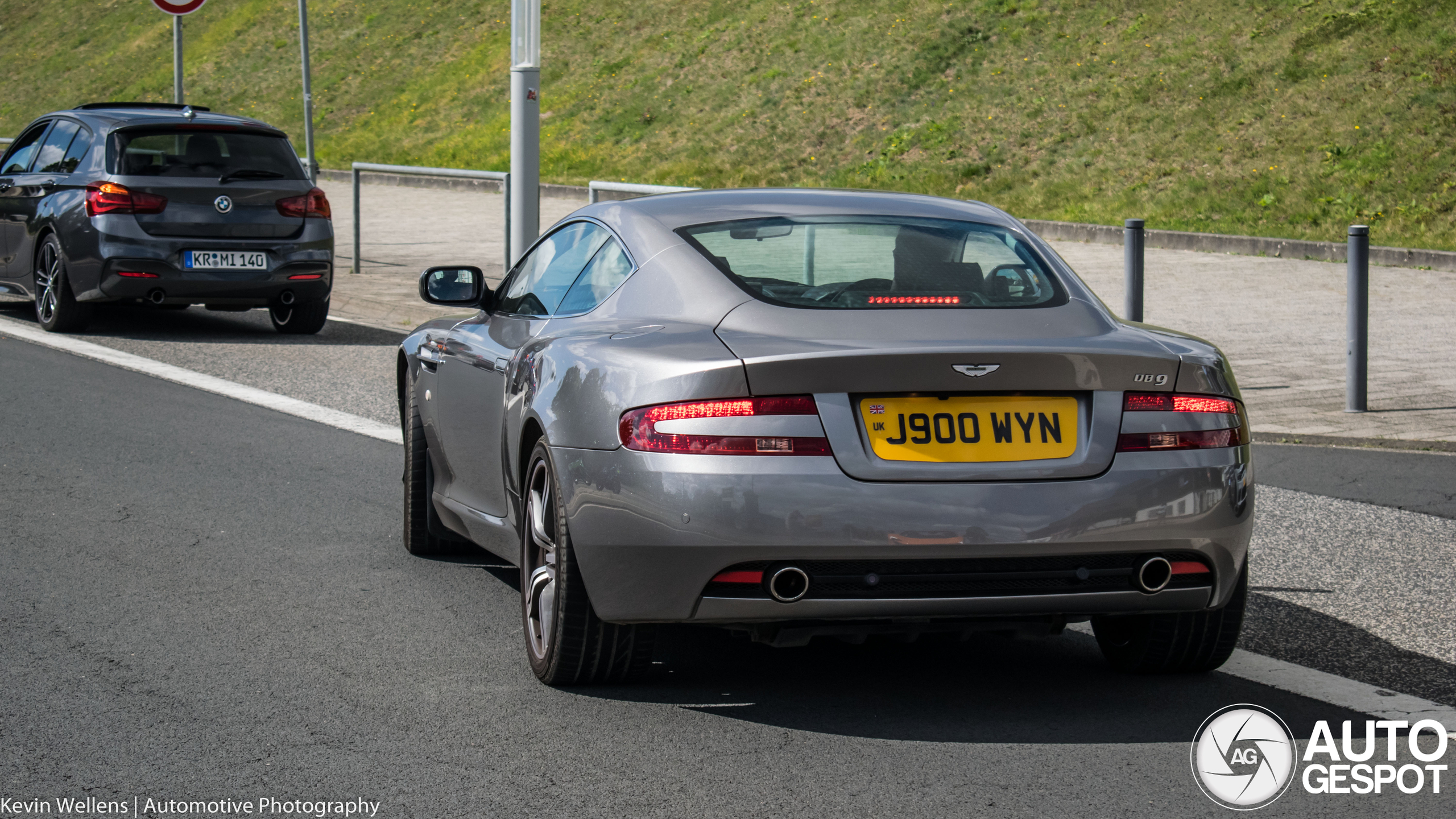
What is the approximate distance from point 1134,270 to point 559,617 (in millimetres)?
7591

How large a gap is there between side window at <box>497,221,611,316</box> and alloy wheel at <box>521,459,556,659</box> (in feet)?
2.31

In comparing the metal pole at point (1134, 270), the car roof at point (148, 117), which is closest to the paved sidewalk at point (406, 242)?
the car roof at point (148, 117)

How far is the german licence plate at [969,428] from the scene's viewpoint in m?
4.16

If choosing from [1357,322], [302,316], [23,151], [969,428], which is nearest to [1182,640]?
[969,428]

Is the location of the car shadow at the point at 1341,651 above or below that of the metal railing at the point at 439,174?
below

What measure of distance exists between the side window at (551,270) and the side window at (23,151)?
954 centimetres

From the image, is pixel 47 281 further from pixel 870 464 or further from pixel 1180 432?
pixel 1180 432

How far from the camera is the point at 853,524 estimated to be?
4.12 metres

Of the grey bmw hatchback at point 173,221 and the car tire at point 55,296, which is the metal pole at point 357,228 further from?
the car tire at point 55,296

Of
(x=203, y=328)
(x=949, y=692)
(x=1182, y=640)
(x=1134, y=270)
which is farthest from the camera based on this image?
(x=203, y=328)

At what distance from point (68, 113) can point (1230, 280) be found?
11.0 metres

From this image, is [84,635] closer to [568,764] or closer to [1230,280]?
[568,764]

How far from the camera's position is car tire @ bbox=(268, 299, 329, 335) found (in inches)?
528

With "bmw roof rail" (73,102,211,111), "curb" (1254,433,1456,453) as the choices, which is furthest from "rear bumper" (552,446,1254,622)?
"bmw roof rail" (73,102,211,111)
